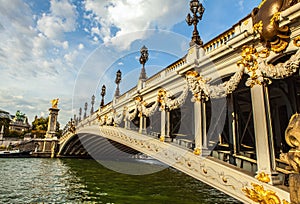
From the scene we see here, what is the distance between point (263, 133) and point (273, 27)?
239cm

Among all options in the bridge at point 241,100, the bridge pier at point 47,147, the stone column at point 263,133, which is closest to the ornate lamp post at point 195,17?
the bridge at point 241,100

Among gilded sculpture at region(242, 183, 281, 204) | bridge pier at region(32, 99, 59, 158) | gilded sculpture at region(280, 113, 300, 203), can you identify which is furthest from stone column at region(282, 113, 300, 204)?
bridge pier at region(32, 99, 59, 158)

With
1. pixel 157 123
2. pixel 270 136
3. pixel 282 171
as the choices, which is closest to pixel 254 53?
pixel 270 136

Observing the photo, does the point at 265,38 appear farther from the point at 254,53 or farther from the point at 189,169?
the point at 189,169

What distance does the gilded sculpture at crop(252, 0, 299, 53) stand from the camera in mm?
4438

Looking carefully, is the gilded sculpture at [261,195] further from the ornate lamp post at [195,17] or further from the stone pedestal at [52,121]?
the stone pedestal at [52,121]

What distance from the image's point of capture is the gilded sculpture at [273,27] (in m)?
4.44

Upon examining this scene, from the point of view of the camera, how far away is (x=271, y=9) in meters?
4.64

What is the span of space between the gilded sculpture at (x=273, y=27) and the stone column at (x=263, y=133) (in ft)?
3.36

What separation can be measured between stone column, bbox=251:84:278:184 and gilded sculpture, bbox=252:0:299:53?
1.02 metres

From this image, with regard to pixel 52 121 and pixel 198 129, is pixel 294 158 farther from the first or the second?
pixel 52 121

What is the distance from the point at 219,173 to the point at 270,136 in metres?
1.68

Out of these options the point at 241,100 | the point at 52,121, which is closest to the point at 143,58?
the point at 241,100

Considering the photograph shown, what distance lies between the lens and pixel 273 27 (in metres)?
4.46
